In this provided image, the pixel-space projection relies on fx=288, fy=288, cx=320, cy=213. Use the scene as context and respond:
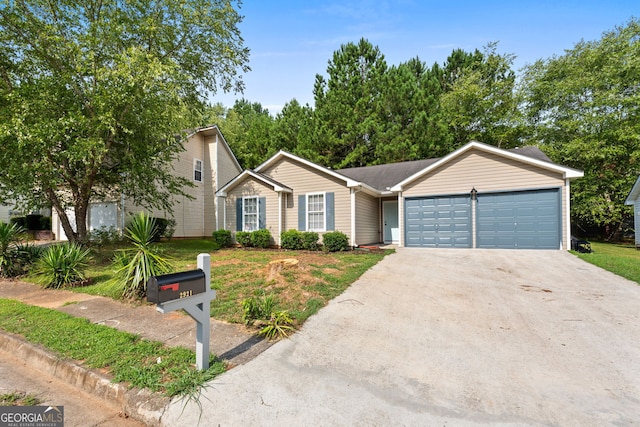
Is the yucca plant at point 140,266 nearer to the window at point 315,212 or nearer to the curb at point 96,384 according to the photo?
the curb at point 96,384

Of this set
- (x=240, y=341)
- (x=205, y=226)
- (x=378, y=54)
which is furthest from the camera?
(x=378, y=54)

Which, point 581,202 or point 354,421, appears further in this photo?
point 581,202

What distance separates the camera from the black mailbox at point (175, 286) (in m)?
2.50

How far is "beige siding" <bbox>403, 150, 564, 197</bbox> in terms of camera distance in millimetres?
10977

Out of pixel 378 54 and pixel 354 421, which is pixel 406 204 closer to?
pixel 354 421

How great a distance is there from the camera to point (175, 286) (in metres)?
2.68

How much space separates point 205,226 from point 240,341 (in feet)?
55.7

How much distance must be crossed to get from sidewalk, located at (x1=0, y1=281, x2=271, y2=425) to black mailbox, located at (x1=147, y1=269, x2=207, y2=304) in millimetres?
901

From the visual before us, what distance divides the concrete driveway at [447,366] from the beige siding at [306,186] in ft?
21.7

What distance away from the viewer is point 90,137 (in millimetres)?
9172

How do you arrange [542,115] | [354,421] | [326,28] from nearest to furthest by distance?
[354,421], [326,28], [542,115]

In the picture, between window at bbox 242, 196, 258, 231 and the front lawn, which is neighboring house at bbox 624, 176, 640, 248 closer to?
the front lawn

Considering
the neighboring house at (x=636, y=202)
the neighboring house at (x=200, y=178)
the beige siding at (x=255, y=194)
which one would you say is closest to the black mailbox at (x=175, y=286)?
the beige siding at (x=255, y=194)

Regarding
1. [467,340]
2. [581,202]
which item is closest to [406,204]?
[467,340]
